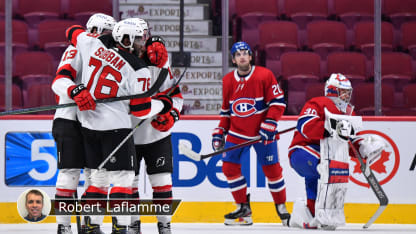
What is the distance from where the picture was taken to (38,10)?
6809 millimetres

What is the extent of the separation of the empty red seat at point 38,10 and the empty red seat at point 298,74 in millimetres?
2059

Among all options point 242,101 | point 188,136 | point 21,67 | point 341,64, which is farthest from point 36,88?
point 341,64

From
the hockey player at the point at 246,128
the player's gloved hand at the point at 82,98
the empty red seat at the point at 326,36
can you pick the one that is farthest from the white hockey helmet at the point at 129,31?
the empty red seat at the point at 326,36

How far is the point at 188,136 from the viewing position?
225 inches

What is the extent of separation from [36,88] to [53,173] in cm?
70

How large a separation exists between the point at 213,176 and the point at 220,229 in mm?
600

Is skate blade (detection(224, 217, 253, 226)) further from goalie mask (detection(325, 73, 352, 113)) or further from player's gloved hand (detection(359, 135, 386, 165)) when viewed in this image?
goalie mask (detection(325, 73, 352, 113))

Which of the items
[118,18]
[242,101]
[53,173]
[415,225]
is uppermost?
[118,18]

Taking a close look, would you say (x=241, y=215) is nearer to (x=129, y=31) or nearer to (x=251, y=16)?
(x=129, y=31)

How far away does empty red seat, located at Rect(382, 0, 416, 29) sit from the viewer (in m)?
6.23

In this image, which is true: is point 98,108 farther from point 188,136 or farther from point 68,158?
point 188,136

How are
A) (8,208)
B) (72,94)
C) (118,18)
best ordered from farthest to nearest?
(118,18) → (8,208) → (72,94)

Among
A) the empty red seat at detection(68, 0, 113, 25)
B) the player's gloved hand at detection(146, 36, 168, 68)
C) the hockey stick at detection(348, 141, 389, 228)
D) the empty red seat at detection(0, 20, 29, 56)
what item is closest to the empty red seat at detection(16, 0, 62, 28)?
the empty red seat at detection(68, 0, 113, 25)

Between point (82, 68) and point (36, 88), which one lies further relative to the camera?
point (36, 88)
